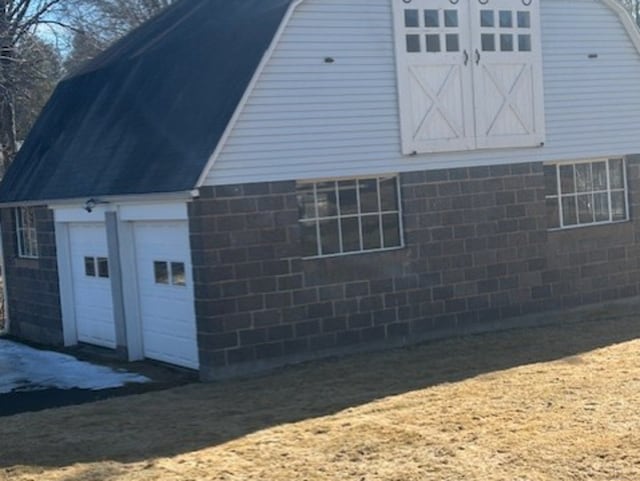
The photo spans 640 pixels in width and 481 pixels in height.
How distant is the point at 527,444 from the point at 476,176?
289 inches

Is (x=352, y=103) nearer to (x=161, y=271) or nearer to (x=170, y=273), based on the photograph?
(x=170, y=273)

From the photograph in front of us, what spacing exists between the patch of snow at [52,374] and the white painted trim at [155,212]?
2.15m

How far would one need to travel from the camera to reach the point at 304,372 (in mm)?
12898

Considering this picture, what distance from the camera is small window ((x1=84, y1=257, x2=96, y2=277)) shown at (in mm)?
16384

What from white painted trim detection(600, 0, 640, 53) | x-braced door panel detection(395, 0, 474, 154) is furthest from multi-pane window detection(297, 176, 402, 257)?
white painted trim detection(600, 0, 640, 53)

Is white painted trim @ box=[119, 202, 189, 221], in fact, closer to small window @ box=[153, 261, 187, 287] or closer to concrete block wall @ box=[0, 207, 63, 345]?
small window @ box=[153, 261, 187, 287]

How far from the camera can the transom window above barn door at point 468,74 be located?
47.9 ft

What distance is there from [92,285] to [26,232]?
10.2 feet

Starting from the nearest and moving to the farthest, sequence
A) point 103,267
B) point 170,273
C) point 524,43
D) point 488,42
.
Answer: point 170,273, point 488,42, point 524,43, point 103,267

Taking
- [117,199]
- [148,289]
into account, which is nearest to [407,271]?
[148,289]

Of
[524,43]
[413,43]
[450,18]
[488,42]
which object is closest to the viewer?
[413,43]

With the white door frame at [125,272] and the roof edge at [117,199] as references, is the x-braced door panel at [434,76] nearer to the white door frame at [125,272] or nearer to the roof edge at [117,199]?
the roof edge at [117,199]

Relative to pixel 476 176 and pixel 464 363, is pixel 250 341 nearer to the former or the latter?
pixel 464 363

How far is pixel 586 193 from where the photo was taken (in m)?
16.5
